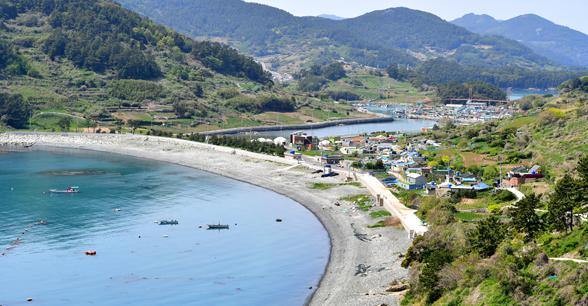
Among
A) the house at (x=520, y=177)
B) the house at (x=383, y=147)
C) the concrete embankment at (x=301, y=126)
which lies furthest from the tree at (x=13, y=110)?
the house at (x=520, y=177)

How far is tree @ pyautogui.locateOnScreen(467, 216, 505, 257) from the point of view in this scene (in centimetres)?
3069

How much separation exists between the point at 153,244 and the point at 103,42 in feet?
456

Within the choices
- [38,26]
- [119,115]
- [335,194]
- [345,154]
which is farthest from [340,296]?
[38,26]

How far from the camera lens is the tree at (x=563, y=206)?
30.0 metres

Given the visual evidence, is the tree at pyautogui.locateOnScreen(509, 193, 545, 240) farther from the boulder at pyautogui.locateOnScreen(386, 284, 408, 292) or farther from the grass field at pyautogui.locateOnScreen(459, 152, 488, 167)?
the grass field at pyautogui.locateOnScreen(459, 152, 488, 167)

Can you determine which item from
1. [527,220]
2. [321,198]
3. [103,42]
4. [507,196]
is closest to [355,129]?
[103,42]

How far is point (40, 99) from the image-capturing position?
401ft

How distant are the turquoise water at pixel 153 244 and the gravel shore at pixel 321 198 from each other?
163 centimetres

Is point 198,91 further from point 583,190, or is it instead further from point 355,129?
point 583,190

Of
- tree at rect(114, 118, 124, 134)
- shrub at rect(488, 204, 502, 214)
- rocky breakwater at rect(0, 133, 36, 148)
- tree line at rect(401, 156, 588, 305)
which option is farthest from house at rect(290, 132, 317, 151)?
tree line at rect(401, 156, 588, 305)

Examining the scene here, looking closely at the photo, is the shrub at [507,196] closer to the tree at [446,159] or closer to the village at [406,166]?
the village at [406,166]

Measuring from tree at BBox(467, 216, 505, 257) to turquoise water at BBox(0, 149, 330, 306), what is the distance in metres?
10.8

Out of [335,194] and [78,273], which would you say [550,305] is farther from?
[335,194]

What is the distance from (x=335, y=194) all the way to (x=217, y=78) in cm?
12110
